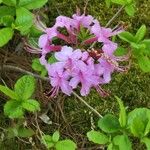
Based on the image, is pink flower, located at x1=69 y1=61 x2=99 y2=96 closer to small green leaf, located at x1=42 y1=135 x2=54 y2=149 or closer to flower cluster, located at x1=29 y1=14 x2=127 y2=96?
flower cluster, located at x1=29 y1=14 x2=127 y2=96

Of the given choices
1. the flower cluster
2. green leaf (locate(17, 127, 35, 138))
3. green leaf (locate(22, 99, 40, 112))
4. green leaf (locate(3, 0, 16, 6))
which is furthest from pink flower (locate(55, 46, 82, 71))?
green leaf (locate(17, 127, 35, 138))

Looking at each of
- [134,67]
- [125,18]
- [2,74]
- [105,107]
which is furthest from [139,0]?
[2,74]

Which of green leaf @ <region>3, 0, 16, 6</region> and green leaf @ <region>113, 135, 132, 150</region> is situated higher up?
green leaf @ <region>3, 0, 16, 6</region>

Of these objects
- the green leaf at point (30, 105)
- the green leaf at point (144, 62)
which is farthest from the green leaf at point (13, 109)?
the green leaf at point (144, 62)

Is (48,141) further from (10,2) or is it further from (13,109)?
(10,2)

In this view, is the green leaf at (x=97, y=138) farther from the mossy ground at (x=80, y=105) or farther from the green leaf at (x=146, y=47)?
the mossy ground at (x=80, y=105)

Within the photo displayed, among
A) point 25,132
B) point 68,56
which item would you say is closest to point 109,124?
point 68,56

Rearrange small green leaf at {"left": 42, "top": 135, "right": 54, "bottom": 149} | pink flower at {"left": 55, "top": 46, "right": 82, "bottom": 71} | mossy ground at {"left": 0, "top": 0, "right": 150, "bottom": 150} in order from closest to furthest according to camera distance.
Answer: pink flower at {"left": 55, "top": 46, "right": 82, "bottom": 71}, small green leaf at {"left": 42, "top": 135, "right": 54, "bottom": 149}, mossy ground at {"left": 0, "top": 0, "right": 150, "bottom": 150}
